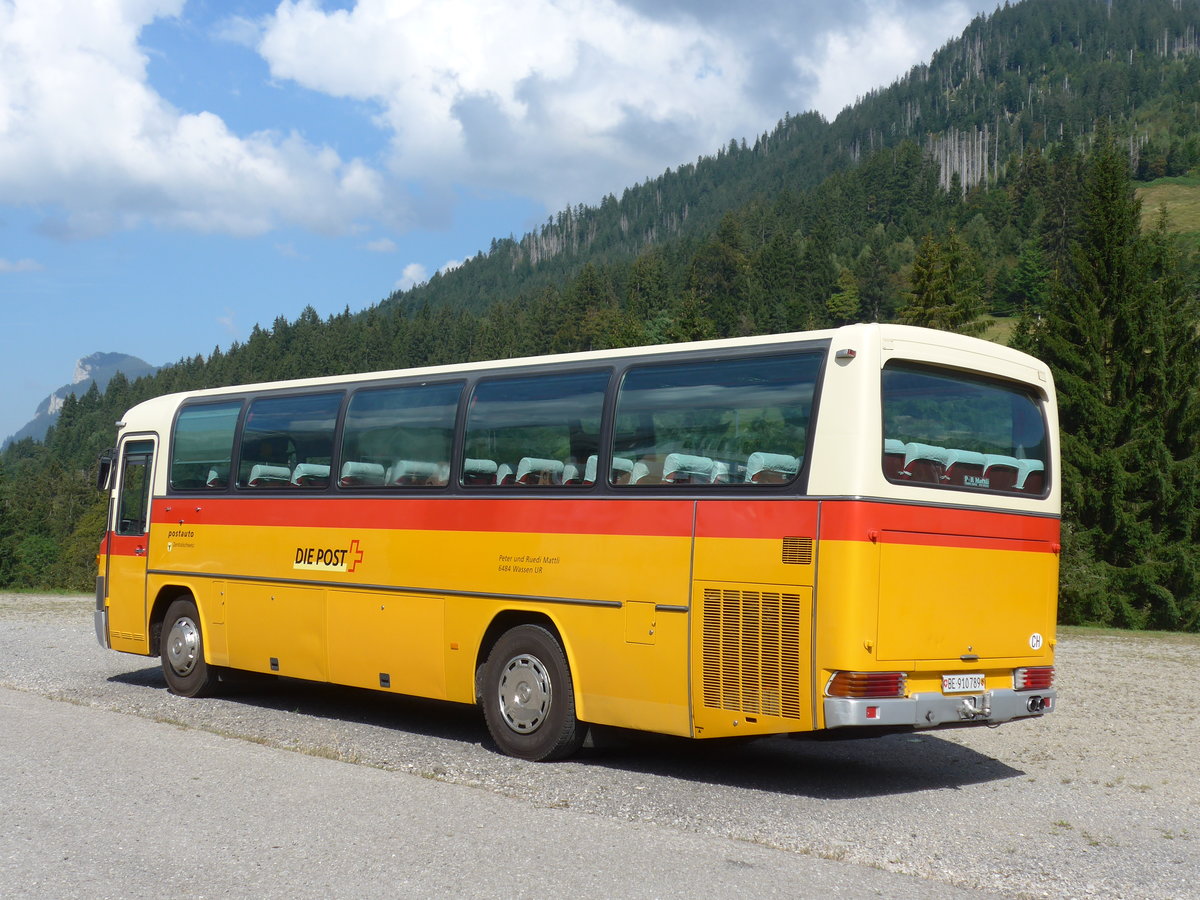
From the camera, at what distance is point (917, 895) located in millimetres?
6172

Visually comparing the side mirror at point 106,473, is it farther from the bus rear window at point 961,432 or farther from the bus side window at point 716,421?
the bus rear window at point 961,432

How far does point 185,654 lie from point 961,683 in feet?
28.1

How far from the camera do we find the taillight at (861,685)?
8.30 meters

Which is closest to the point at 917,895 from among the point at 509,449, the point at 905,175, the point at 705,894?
the point at 705,894

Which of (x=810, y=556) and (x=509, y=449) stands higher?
(x=509, y=449)

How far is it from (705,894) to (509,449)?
5242 millimetres

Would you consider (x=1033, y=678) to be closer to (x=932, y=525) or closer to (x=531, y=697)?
(x=932, y=525)

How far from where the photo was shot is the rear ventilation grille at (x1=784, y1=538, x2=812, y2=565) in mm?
8539

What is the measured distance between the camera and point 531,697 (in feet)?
33.6

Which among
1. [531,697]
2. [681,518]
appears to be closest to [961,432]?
[681,518]

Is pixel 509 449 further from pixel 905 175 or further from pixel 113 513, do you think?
pixel 905 175

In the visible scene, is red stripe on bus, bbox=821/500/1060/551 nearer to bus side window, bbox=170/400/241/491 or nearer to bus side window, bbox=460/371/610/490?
bus side window, bbox=460/371/610/490

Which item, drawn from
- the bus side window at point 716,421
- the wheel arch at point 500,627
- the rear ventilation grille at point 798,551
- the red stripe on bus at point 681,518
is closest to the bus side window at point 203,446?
the red stripe on bus at point 681,518

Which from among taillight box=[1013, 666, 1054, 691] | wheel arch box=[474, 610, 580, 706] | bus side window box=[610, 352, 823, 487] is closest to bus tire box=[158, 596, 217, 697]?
wheel arch box=[474, 610, 580, 706]
